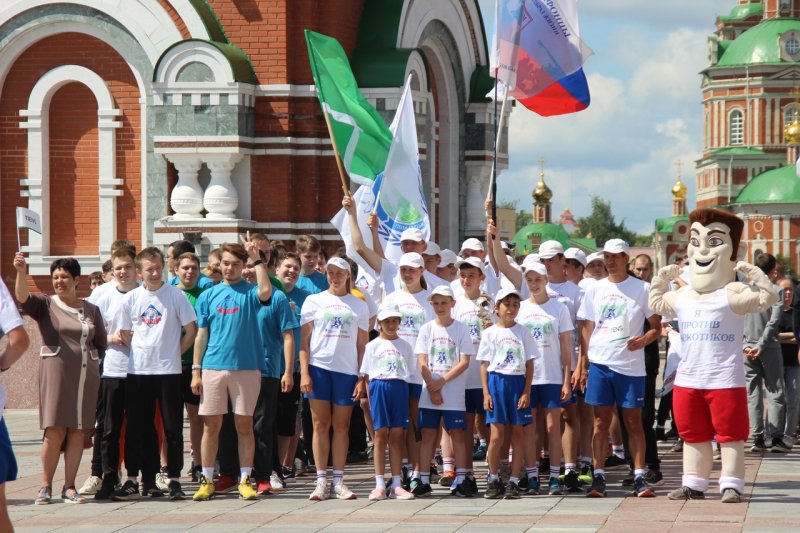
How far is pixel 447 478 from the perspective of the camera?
13.0 m

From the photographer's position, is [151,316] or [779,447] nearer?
[151,316]

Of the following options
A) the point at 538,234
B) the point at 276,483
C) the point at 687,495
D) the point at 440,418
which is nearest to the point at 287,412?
the point at 276,483

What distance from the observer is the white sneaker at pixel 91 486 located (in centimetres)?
1267

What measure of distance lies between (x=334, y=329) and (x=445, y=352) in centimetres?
90

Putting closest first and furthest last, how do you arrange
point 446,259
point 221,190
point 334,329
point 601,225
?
1. point 334,329
2. point 446,259
3. point 221,190
4. point 601,225

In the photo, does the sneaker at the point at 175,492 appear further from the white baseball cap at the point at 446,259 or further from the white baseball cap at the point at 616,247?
the white baseball cap at the point at 616,247

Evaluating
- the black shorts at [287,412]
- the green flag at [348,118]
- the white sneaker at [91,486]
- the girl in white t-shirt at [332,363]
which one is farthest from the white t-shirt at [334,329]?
the green flag at [348,118]

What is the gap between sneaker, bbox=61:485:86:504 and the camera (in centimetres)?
1238

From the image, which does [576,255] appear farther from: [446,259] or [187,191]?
[187,191]

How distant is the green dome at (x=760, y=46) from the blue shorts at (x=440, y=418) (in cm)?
12385

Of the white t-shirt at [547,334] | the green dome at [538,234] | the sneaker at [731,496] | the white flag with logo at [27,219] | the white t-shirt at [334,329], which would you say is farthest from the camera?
the green dome at [538,234]

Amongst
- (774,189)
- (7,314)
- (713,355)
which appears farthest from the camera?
(774,189)

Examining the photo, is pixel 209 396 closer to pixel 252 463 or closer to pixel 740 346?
pixel 252 463

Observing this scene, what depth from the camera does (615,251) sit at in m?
12.7
